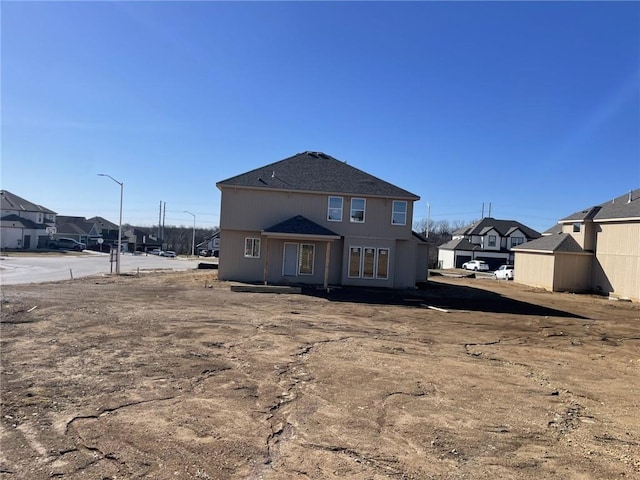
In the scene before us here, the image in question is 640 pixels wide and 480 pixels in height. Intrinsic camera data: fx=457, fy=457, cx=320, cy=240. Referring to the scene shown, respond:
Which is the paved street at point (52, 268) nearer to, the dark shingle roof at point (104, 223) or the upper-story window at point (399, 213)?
the upper-story window at point (399, 213)

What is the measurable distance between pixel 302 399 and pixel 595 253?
3308cm

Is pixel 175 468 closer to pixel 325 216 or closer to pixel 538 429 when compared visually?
pixel 538 429

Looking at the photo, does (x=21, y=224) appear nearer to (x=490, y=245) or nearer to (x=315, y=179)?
(x=315, y=179)

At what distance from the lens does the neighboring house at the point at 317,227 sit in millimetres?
26016

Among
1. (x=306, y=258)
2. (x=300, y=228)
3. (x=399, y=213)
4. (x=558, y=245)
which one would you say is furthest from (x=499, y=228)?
(x=300, y=228)

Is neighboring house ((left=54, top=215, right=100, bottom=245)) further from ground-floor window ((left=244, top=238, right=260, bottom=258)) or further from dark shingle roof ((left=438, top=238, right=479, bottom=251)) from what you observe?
ground-floor window ((left=244, top=238, right=260, bottom=258))

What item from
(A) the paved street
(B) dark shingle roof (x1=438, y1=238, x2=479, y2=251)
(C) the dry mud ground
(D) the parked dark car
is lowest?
(A) the paved street

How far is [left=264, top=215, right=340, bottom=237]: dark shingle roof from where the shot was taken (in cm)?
2455

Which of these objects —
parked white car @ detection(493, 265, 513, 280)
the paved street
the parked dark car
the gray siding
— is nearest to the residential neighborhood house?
the parked dark car

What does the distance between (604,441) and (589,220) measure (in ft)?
105

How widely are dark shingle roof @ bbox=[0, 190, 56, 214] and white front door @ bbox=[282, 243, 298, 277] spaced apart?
216ft

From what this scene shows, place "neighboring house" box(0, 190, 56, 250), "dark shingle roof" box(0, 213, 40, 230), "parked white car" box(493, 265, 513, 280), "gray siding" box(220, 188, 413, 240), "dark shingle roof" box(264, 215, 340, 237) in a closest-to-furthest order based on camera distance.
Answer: "dark shingle roof" box(264, 215, 340, 237) → "gray siding" box(220, 188, 413, 240) → "parked white car" box(493, 265, 513, 280) → "neighboring house" box(0, 190, 56, 250) → "dark shingle roof" box(0, 213, 40, 230)

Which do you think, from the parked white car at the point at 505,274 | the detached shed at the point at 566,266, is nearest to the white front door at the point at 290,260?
the detached shed at the point at 566,266

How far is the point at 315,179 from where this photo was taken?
27.2 metres
